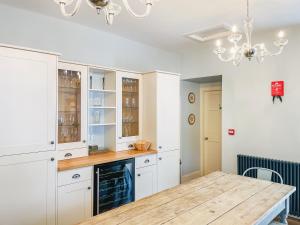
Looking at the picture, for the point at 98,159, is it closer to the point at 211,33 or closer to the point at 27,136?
the point at 27,136

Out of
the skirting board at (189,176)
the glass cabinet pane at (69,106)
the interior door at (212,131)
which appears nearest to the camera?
the glass cabinet pane at (69,106)

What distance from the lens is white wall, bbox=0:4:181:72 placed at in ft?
8.82

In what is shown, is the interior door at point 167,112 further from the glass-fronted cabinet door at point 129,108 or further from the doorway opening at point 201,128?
the doorway opening at point 201,128

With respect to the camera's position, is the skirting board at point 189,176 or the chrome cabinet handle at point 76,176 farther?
the skirting board at point 189,176

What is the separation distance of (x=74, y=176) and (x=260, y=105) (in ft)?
9.47

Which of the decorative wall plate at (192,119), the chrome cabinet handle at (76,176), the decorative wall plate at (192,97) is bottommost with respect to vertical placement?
the chrome cabinet handle at (76,176)

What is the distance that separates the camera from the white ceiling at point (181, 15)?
2.56 m

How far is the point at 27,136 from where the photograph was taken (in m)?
2.27

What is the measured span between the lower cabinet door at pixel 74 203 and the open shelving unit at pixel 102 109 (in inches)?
30.7

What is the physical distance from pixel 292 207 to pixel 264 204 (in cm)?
198

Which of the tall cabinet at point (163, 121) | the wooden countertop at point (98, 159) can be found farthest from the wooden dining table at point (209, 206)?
the tall cabinet at point (163, 121)

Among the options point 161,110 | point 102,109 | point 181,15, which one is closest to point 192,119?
point 161,110

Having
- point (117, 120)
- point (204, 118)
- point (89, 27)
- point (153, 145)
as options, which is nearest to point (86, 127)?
point (117, 120)

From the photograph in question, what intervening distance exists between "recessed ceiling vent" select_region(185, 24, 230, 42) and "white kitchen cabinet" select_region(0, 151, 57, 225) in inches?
104
